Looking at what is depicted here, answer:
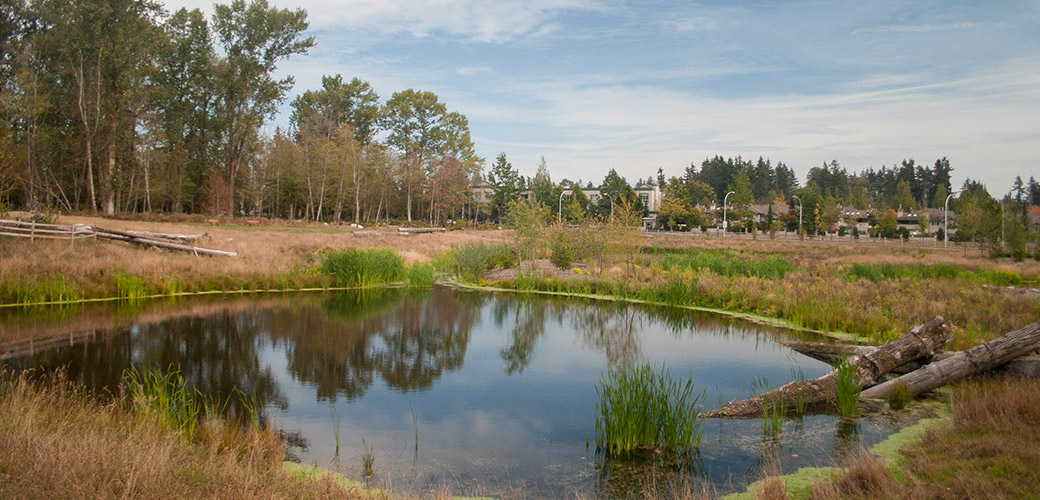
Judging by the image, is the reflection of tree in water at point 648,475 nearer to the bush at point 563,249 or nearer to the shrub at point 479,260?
the shrub at point 479,260

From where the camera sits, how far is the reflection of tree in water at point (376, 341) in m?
11.1

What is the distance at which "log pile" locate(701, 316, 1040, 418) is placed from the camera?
821 cm

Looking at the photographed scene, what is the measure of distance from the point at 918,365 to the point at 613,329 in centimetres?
722

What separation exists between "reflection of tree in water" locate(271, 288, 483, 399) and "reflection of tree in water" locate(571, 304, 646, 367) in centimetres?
296

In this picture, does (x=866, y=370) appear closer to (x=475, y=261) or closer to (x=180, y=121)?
(x=475, y=261)

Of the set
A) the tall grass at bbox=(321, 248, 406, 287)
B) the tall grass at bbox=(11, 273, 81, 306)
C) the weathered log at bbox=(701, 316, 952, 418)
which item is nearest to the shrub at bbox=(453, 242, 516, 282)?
the tall grass at bbox=(321, 248, 406, 287)

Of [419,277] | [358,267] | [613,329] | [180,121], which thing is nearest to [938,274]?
[613,329]

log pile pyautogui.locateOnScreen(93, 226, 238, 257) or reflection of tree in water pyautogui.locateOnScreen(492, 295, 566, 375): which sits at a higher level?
log pile pyautogui.locateOnScreen(93, 226, 238, 257)

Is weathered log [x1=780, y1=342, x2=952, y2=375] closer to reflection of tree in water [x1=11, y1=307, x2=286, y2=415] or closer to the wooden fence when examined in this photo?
reflection of tree in water [x1=11, y1=307, x2=286, y2=415]

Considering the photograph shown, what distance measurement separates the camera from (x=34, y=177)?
39.2m

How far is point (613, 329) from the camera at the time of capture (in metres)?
16.0

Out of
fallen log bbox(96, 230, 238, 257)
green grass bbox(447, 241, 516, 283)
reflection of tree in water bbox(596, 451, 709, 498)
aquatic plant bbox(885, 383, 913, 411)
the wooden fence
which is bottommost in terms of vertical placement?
reflection of tree in water bbox(596, 451, 709, 498)

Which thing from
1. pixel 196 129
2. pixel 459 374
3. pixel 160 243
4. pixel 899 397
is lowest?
pixel 459 374

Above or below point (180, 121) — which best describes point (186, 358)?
below
